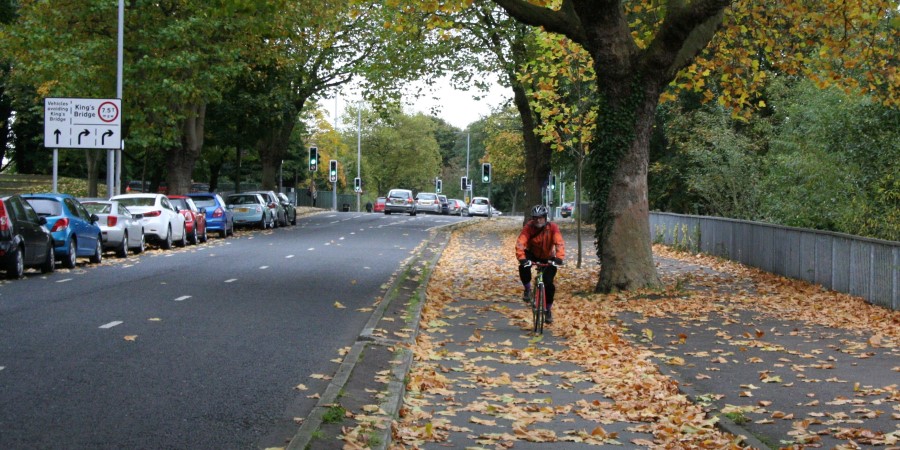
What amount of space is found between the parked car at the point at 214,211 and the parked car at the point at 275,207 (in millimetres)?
7566

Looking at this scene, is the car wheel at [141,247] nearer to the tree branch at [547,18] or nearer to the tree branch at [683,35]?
the tree branch at [547,18]

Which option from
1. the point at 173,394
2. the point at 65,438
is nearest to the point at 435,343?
the point at 173,394

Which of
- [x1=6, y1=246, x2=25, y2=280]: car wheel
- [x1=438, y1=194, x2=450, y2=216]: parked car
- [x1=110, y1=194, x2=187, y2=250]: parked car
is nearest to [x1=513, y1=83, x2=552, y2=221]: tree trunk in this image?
[x1=110, y1=194, x2=187, y2=250]: parked car

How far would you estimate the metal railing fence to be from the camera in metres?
17.3

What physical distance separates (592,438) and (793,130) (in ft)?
66.8

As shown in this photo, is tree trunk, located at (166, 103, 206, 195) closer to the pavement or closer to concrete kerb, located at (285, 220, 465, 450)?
the pavement

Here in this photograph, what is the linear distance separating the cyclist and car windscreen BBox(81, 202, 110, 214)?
1531 cm

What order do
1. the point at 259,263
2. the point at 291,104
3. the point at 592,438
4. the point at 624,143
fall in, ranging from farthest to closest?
the point at 291,104, the point at 259,263, the point at 624,143, the point at 592,438

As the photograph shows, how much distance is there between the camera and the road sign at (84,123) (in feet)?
112

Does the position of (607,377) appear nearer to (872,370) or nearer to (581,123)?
(872,370)

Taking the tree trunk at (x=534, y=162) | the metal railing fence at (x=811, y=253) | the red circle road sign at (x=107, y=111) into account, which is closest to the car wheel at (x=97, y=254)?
the red circle road sign at (x=107, y=111)

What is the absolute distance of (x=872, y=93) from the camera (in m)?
22.0

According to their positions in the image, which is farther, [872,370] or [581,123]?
[581,123]

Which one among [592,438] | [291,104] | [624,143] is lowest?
[592,438]
